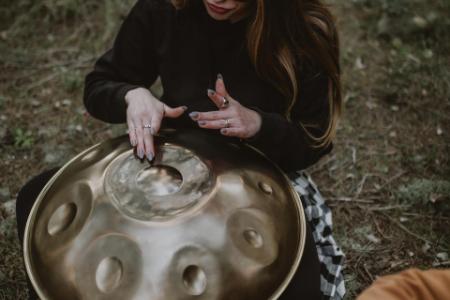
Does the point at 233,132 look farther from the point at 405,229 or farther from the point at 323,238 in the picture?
the point at 405,229

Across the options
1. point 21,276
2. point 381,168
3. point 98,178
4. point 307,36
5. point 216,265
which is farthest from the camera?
point 381,168

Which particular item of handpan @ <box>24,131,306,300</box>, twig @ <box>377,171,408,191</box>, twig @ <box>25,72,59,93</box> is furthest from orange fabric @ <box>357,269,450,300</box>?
twig @ <box>25,72,59,93</box>

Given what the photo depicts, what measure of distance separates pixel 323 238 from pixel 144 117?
62 cm

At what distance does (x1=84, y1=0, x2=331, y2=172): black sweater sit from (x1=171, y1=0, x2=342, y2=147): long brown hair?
3cm

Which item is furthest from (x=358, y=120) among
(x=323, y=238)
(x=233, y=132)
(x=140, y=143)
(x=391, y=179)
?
(x=140, y=143)

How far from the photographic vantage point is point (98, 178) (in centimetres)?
97

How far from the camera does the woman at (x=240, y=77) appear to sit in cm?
104

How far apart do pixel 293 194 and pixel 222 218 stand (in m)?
0.22

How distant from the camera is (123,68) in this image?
1258mm

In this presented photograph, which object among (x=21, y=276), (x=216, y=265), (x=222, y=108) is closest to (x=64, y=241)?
(x=216, y=265)

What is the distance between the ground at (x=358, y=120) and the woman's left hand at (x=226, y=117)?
465mm

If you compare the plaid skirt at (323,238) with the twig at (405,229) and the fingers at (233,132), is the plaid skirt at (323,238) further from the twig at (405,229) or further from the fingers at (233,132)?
the twig at (405,229)

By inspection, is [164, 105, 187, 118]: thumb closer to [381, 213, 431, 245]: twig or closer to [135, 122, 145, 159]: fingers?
[135, 122, 145, 159]: fingers

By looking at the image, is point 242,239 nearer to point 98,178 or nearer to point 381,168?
point 98,178
